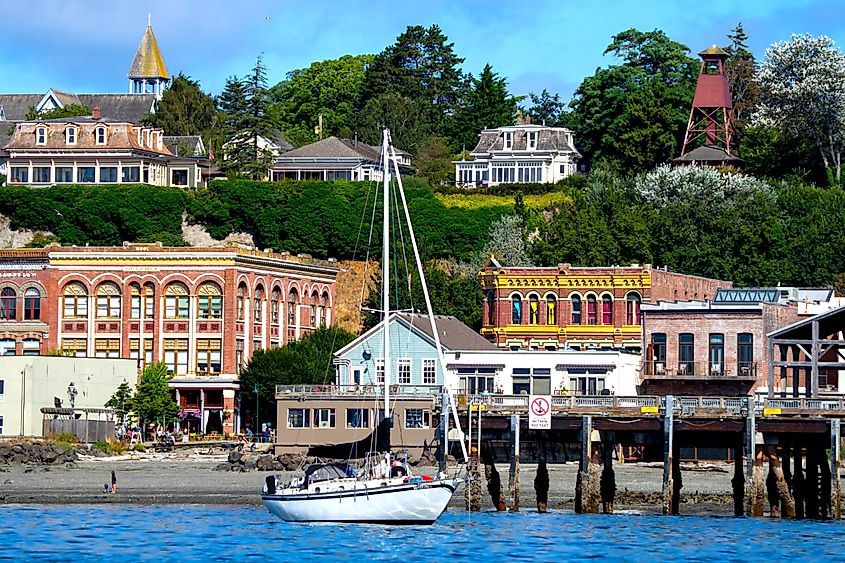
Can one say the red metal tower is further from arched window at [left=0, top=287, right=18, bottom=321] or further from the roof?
arched window at [left=0, top=287, right=18, bottom=321]

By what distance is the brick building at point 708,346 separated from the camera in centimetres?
10050

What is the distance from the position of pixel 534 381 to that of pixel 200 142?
70.5 meters

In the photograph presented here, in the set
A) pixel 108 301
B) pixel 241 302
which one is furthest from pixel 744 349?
pixel 108 301

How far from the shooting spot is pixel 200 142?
165m

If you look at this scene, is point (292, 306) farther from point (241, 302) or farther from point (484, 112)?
point (484, 112)

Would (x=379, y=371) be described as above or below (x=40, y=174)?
below

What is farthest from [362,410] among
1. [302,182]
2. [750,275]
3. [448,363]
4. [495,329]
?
[302,182]

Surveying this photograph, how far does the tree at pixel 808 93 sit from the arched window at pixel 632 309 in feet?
110

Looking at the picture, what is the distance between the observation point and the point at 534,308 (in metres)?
115

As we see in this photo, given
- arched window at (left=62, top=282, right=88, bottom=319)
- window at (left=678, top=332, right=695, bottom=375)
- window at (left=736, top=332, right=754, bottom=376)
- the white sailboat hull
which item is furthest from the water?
arched window at (left=62, top=282, right=88, bottom=319)

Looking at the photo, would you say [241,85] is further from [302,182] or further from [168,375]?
[168,375]

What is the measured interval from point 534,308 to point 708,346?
16.1m

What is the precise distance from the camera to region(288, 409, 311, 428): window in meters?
97.9

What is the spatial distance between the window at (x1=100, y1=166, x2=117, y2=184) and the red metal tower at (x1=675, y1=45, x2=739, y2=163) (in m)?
43.7
